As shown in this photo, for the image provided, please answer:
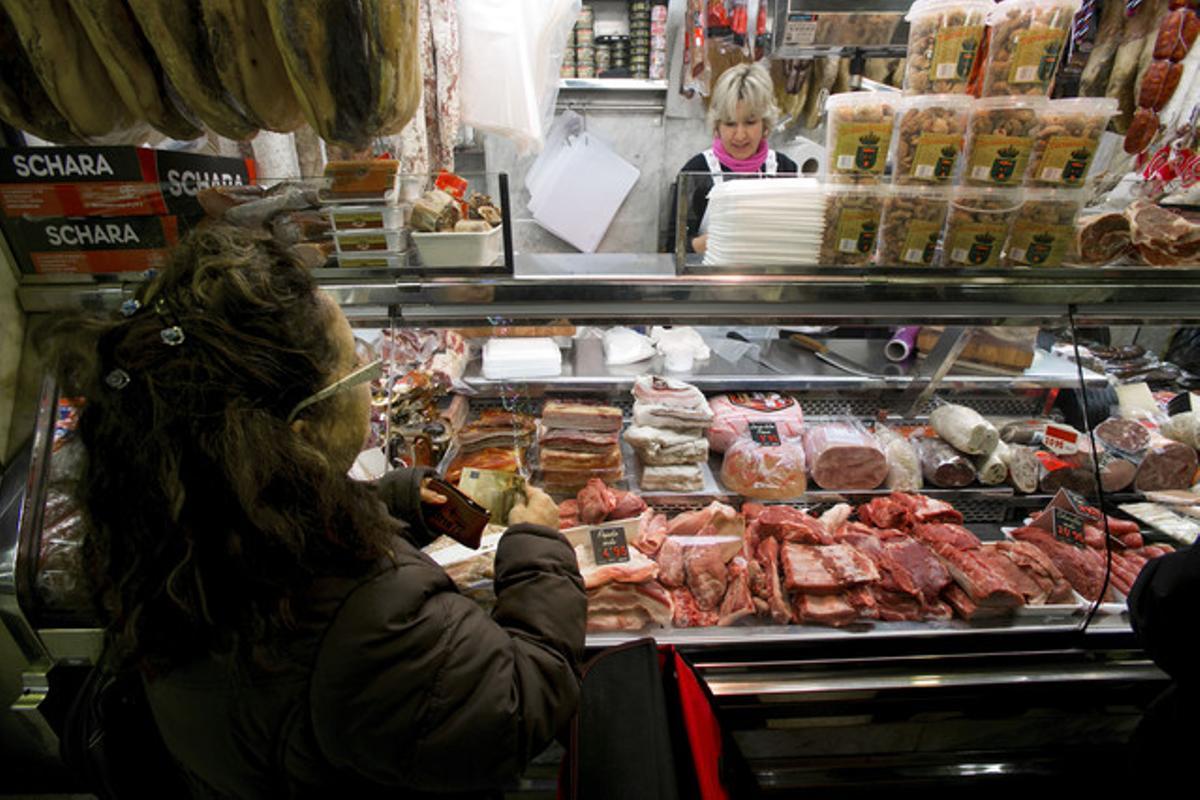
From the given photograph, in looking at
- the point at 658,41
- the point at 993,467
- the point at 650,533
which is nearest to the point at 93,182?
the point at 650,533

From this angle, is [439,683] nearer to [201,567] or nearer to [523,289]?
[201,567]

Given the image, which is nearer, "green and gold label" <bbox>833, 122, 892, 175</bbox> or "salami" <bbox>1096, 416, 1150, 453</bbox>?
"green and gold label" <bbox>833, 122, 892, 175</bbox>

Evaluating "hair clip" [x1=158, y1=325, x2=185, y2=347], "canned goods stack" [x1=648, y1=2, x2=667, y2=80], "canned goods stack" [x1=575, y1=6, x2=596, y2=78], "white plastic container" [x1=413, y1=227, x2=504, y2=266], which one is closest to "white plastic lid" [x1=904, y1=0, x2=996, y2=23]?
"white plastic container" [x1=413, y1=227, x2=504, y2=266]

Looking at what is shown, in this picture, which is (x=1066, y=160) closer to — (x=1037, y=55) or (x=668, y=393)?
(x=1037, y=55)

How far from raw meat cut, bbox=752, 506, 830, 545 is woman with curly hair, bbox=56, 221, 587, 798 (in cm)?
137

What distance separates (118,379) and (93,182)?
1.20m

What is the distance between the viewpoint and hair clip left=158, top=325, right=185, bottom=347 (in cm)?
104

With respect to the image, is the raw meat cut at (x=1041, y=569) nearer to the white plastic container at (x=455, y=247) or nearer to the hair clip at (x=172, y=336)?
the white plastic container at (x=455, y=247)

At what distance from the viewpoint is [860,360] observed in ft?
9.80

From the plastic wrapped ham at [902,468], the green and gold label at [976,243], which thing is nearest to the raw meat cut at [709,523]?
the plastic wrapped ham at [902,468]

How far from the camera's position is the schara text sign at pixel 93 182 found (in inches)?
69.6

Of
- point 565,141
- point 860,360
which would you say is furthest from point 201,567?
point 565,141

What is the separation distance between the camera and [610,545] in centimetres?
221

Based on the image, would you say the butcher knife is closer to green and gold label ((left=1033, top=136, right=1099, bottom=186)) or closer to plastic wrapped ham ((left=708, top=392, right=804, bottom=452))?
plastic wrapped ham ((left=708, top=392, right=804, bottom=452))
